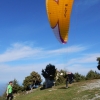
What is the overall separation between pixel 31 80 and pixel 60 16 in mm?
38981

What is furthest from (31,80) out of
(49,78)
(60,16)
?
(60,16)

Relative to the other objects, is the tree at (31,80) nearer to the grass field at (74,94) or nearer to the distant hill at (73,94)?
the distant hill at (73,94)

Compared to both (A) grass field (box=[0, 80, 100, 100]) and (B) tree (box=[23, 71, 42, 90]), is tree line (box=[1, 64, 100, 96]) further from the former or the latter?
(A) grass field (box=[0, 80, 100, 100])

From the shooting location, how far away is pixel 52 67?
4581 cm

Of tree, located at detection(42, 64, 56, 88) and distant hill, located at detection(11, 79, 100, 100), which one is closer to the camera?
distant hill, located at detection(11, 79, 100, 100)

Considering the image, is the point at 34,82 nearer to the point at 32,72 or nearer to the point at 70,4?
the point at 32,72

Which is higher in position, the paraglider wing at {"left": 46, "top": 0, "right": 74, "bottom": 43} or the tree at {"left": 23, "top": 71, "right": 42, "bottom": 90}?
the tree at {"left": 23, "top": 71, "right": 42, "bottom": 90}

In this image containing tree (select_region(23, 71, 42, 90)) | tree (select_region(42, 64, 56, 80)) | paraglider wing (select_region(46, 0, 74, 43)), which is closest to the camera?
paraglider wing (select_region(46, 0, 74, 43))

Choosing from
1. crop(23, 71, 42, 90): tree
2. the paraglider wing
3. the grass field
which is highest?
crop(23, 71, 42, 90): tree

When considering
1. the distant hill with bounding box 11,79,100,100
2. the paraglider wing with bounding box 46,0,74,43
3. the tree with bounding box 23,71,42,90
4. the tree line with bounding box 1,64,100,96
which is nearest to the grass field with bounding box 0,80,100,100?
the distant hill with bounding box 11,79,100,100

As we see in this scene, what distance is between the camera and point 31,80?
55.1 metres

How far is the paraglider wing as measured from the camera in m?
17.2

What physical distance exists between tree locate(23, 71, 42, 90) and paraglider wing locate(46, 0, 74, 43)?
122ft

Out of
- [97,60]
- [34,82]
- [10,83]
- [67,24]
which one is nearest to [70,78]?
[10,83]
